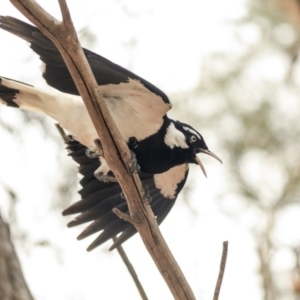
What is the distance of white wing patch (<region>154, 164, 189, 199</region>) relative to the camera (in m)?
4.19

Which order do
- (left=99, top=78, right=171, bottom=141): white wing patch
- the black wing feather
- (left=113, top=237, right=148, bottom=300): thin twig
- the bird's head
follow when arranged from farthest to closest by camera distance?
the bird's head < (left=99, top=78, right=171, bottom=141): white wing patch < the black wing feather < (left=113, top=237, right=148, bottom=300): thin twig

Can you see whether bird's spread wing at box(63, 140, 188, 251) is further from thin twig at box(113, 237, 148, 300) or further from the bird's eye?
thin twig at box(113, 237, 148, 300)

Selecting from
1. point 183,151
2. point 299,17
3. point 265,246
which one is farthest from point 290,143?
point 299,17

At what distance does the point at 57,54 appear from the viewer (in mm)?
2957

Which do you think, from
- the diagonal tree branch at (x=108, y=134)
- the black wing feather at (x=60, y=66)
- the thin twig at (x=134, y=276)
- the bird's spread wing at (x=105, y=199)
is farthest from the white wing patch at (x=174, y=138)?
the diagonal tree branch at (x=108, y=134)

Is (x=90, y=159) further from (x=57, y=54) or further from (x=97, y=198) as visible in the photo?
(x=57, y=54)

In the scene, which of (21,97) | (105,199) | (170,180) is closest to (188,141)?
(170,180)

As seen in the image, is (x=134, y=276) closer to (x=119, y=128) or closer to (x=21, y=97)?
(x=119, y=128)

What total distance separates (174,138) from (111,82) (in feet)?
2.37

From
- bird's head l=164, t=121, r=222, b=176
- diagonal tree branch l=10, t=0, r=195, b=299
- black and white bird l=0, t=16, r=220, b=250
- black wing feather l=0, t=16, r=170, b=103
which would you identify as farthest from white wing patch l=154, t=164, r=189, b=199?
diagonal tree branch l=10, t=0, r=195, b=299

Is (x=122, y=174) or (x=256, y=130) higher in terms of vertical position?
(x=256, y=130)

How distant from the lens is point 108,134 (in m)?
2.36

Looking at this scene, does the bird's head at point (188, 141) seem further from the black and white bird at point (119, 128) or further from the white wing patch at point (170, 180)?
the white wing patch at point (170, 180)

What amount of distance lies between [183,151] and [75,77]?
5.74ft
